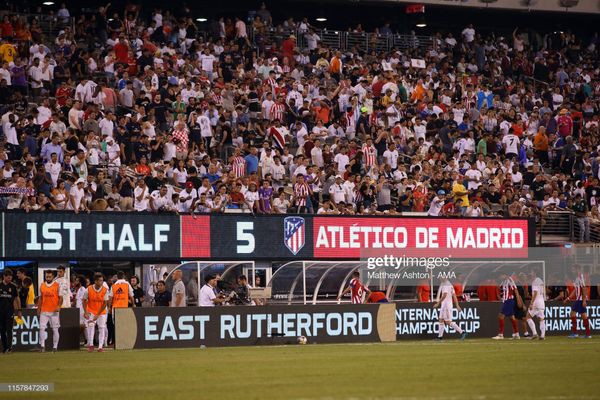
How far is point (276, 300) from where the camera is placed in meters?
33.8

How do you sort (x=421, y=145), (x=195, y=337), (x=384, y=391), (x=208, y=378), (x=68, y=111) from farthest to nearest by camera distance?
1. (x=421, y=145)
2. (x=68, y=111)
3. (x=195, y=337)
4. (x=208, y=378)
5. (x=384, y=391)

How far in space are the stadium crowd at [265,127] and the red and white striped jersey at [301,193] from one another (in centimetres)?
7

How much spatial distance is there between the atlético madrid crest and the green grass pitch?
5.62m

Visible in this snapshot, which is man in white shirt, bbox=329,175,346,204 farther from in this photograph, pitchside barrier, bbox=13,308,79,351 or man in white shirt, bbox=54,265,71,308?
pitchside barrier, bbox=13,308,79,351

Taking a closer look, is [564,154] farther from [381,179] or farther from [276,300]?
[276,300]

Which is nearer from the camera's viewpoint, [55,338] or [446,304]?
[55,338]

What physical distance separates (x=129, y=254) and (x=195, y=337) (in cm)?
345

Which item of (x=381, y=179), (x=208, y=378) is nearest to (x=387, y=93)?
(x=381, y=179)

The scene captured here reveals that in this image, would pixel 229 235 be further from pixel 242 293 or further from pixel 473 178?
pixel 473 178

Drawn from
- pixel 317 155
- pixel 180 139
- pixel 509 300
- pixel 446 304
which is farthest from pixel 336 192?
pixel 509 300

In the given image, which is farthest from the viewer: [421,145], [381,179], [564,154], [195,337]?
[564,154]

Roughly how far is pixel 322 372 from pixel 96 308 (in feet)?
32.0

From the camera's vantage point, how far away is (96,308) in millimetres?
29188

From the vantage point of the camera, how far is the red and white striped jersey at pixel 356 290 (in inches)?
1326
